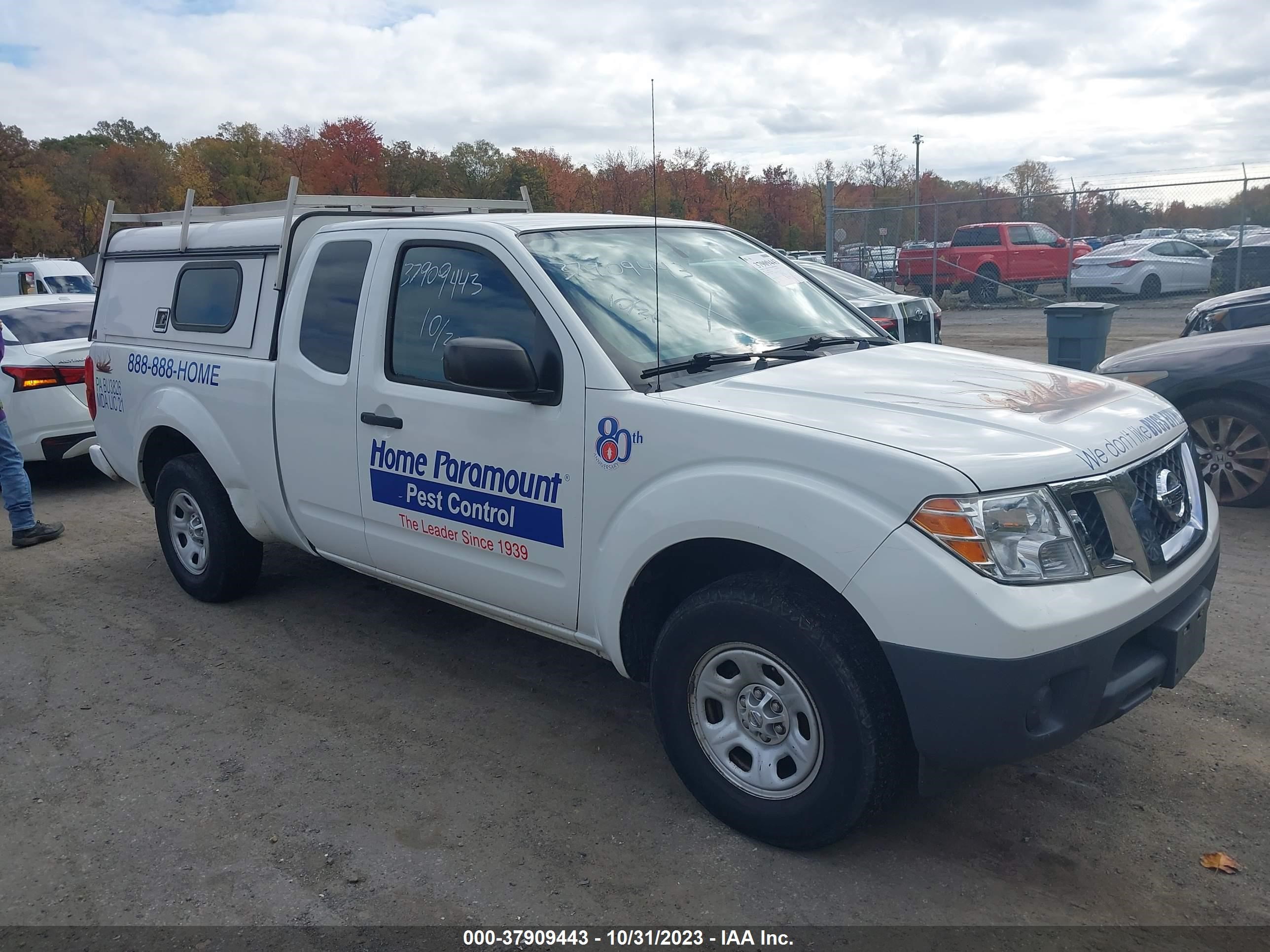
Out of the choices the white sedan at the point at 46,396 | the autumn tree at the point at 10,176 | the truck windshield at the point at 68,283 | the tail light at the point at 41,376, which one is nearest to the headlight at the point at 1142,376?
the white sedan at the point at 46,396

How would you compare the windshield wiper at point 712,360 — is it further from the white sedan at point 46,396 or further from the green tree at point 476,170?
the green tree at point 476,170

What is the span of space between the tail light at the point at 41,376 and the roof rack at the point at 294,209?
251cm

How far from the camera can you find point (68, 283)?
71.6ft

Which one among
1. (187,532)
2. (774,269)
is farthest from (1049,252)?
(187,532)

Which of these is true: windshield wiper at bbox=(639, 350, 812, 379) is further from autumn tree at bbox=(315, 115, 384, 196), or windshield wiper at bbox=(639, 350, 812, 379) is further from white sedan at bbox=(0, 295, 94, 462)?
autumn tree at bbox=(315, 115, 384, 196)

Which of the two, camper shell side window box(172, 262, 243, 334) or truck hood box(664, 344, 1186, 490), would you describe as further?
camper shell side window box(172, 262, 243, 334)

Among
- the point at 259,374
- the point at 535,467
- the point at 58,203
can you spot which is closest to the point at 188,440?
the point at 259,374

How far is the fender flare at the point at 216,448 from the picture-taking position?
5.14 m

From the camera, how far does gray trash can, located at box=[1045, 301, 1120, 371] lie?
9.05m

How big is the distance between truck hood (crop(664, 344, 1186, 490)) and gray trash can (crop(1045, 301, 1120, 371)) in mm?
5584

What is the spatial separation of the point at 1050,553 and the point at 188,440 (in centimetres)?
448

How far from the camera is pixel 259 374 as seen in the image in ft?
16.0

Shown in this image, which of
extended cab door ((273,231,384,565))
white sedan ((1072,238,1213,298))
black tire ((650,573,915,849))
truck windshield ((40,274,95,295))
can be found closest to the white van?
truck windshield ((40,274,95,295))

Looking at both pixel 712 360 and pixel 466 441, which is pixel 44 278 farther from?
pixel 712 360
